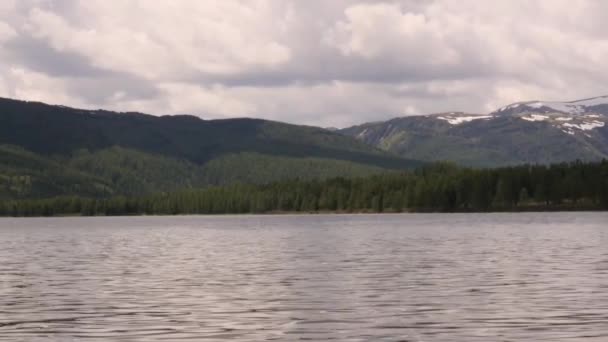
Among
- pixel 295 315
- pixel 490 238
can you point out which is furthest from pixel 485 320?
pixel 490 238

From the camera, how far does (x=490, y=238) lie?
10944 cm

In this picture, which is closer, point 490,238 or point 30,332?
point 30,332

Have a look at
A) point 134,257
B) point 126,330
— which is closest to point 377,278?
point 126,330

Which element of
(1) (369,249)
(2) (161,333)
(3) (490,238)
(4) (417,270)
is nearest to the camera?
(2) (161,333)

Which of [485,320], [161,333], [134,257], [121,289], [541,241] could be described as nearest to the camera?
[161,333]

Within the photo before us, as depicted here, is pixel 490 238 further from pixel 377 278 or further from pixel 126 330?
pixel 126 330

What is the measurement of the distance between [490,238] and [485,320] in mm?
71608

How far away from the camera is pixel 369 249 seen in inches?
3605

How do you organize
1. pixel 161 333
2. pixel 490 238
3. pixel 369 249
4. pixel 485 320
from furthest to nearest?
pixel 490 238 < pixel 369 249 < pixel 485 320 < pixel 161 333

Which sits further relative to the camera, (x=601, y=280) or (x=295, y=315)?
(x=601, y=280)

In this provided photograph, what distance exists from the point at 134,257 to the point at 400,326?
50.5 meters

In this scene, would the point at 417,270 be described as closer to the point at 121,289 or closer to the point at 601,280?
the point at 601,280

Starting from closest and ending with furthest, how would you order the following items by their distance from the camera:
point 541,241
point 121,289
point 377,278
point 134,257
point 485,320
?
1. point 485,320
2. point 121,289
3. point 377,278
4. point 134,257
5. point 541,241

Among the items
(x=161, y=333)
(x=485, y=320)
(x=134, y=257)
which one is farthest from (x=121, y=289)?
(x=134, y=257)
